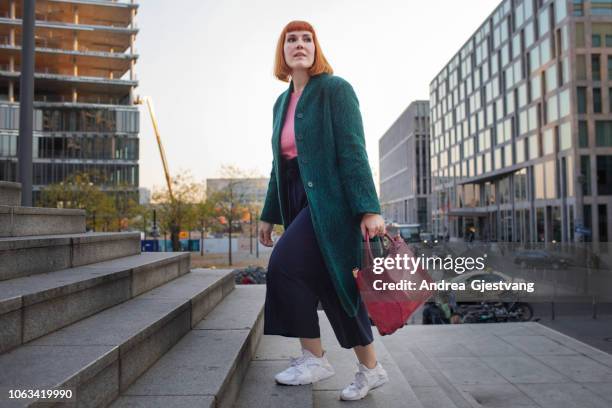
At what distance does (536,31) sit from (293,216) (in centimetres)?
4741

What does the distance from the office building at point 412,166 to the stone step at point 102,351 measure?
91.8m

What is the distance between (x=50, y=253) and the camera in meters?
3.47

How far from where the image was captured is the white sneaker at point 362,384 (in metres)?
3.07

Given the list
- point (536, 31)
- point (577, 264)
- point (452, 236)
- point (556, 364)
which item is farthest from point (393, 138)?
point (556, 364)

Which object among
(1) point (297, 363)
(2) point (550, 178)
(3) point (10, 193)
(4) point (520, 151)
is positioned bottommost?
(1) point (297, 363)

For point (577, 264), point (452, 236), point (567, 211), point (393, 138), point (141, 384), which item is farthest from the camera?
point (393, 138)

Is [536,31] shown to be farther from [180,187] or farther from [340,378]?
[340,378]

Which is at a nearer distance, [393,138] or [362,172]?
[362,172]

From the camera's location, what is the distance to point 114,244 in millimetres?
4828

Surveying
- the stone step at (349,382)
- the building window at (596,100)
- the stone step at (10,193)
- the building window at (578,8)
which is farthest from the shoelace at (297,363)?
the building window at (578,8)

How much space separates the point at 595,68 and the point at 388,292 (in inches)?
1693

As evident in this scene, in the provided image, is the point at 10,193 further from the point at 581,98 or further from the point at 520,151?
the point at 520,151

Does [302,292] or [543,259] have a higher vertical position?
[302,292]

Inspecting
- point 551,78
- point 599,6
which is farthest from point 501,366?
point 551,78
